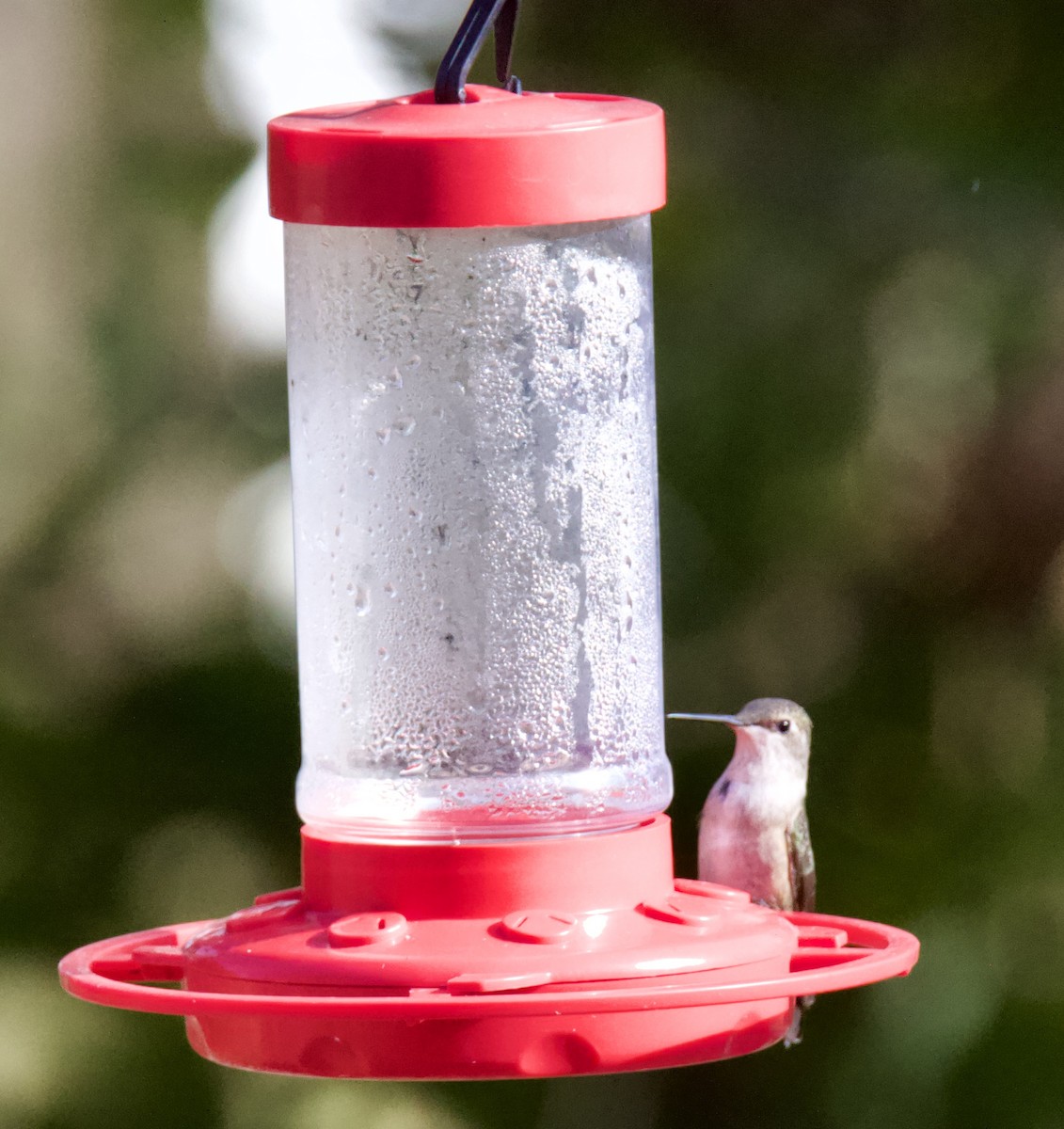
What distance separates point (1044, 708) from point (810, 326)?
96 centimetres

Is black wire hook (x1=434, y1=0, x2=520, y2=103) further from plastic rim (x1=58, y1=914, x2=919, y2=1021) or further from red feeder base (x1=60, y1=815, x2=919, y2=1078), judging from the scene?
plastic rim (x1=58, y1=914, x2=919, y2=1021)

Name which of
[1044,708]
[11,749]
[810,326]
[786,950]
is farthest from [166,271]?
[786,950]

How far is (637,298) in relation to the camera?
7.91 ft

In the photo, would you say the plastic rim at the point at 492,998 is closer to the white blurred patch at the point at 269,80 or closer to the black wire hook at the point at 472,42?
the black wire hook at the point at 472,42

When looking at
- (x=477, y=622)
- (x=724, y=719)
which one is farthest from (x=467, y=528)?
(x=724, y=719)

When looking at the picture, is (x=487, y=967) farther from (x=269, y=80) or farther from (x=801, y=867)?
(x=269, y=80)

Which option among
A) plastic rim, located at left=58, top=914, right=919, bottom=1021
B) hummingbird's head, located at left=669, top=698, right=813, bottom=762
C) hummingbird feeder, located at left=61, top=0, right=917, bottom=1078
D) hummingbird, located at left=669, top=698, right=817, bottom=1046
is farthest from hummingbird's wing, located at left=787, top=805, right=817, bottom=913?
plastic rim, located at left=58, top=914, right=919, bottom=1021

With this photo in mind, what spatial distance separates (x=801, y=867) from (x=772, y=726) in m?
0.40

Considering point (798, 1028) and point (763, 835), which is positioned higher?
point (763, 835)

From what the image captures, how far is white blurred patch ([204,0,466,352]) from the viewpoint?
4570mm

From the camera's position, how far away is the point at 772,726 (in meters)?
4.29

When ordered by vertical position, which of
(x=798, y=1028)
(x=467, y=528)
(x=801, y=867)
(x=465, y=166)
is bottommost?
(x=798, y=1028)

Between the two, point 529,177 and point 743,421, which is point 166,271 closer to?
point 743,421

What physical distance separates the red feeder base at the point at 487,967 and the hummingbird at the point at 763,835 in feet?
7.17
